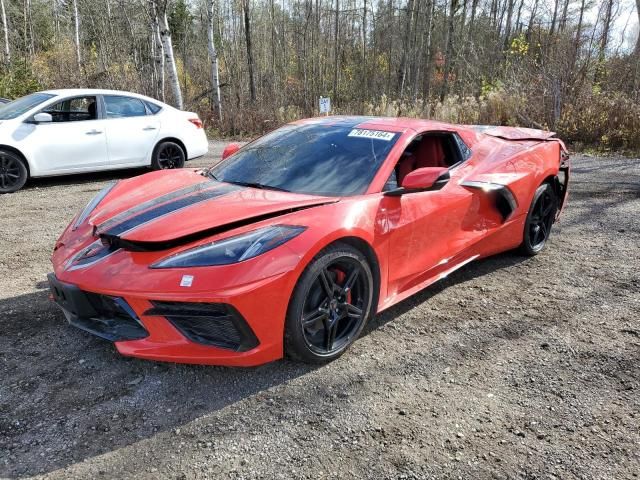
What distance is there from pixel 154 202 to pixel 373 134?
1.55 meters

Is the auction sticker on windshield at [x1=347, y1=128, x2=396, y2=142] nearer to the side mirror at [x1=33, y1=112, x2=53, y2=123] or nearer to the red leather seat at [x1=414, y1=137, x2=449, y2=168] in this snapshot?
the red leather seat at [x1=414, y1=137, x2=449, y2=168]

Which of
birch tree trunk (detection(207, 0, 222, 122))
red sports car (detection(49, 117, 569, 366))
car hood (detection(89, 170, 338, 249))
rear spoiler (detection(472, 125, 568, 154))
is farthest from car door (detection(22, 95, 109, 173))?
birch tree trunk (detection(207, 0, 222, 122))

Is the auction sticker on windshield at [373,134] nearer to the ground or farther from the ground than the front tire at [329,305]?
farther from the ground

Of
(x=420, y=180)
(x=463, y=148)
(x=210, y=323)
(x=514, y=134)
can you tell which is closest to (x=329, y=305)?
(x=210, y=323)

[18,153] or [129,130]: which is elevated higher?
[129,130]

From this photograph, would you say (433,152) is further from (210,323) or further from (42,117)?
(42,117)

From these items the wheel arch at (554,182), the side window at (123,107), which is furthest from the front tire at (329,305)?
the side window at (123,107)

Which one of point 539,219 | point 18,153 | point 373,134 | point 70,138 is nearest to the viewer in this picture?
point 373,134

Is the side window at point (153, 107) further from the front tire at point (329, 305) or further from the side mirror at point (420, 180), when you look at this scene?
the front tire at point (329, 305)

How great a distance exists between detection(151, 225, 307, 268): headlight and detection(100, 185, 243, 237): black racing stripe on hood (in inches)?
17.1

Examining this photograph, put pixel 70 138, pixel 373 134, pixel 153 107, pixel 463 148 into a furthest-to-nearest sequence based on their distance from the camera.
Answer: pixel 153 107
pixel 70 138
pixel 463 148
pixel 373 134

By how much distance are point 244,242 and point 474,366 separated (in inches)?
59.1

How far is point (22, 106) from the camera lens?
739 cm

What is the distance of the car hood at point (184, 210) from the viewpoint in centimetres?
264
